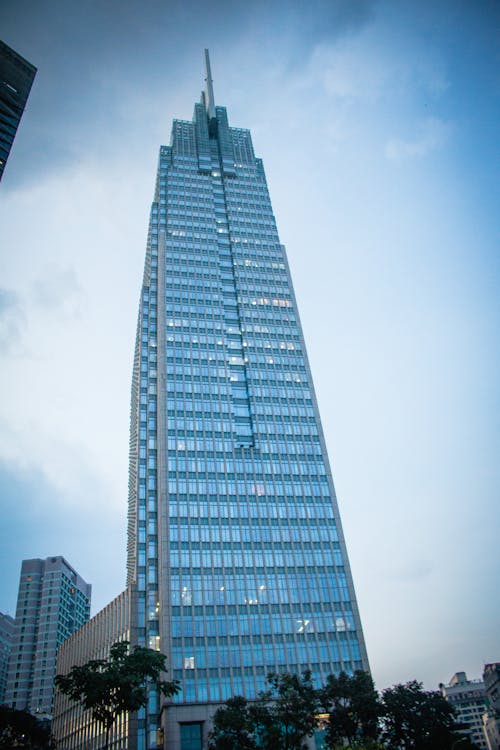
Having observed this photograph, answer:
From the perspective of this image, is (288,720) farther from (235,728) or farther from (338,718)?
(338,718)

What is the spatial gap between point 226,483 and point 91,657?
61.8 m

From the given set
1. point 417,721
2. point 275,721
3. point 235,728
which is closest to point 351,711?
point 417,721

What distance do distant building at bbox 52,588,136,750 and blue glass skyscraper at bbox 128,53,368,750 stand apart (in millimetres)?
9947

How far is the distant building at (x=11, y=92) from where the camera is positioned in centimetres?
9450

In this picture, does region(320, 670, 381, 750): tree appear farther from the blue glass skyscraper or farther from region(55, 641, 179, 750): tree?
the blue glass skyscraper

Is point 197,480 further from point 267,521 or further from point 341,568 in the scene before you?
point 341,568

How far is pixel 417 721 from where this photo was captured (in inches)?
2825

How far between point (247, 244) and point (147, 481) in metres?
77.6

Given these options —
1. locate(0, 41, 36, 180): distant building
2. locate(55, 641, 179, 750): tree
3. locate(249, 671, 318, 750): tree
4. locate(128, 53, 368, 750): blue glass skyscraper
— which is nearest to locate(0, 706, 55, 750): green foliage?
locate(128, 53, 368, 750): blue glass skyscraper

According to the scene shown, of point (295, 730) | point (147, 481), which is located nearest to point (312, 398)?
point (147, 481)

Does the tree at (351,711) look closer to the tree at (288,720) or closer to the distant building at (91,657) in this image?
the tree at (288,720)

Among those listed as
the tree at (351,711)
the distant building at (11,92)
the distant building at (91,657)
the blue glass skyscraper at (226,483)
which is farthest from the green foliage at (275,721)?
the distant building at (11,92)

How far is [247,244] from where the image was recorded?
166m

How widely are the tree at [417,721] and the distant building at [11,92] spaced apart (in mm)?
98086
